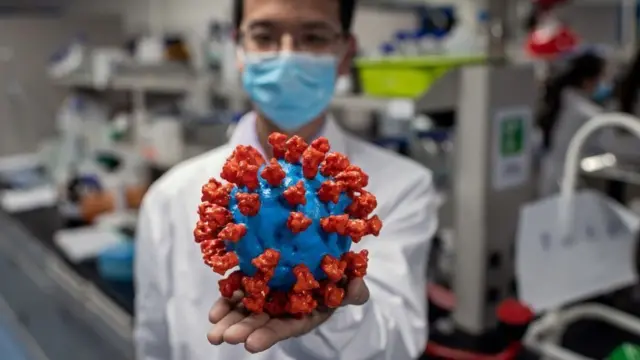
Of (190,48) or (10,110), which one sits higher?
(190,48)

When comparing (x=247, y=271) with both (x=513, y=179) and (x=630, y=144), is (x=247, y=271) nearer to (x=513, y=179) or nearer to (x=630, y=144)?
(x=513, y=179)

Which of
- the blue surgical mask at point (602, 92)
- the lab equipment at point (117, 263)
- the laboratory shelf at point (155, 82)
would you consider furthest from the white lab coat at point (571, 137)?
the laboratory shelf at point (155, 82)

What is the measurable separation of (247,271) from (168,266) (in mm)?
466

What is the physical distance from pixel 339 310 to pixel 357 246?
67 mm

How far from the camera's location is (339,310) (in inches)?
22.0

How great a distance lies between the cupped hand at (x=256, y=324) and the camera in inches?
19.1

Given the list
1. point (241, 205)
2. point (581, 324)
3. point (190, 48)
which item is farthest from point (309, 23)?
point (190, 48)

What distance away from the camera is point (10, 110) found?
3.47 m

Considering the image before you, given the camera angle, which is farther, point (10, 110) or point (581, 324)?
point (10, 110)

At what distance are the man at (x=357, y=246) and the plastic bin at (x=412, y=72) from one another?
465 millimetres

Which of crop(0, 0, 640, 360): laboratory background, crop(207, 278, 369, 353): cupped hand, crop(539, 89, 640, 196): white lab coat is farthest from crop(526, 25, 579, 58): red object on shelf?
crop(207, 278, 369, 353): cupped hand

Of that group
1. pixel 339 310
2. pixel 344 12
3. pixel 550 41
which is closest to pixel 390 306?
pixel 339 310

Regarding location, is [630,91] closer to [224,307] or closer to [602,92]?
[602,92]

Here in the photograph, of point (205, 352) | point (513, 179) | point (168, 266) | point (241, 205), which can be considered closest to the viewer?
point (241, 205)
